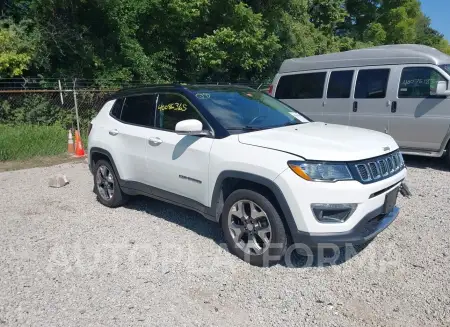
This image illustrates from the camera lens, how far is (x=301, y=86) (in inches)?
331

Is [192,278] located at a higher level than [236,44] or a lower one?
lower

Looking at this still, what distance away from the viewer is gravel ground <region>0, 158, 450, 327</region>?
9.54 ft

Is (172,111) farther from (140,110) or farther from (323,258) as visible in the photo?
(323,258)

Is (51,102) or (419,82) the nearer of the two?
(419,82)

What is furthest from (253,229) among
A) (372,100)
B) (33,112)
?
(33,112)

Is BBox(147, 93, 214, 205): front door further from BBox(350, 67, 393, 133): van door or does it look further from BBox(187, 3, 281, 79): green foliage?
BBox(187, 3, 281, 79): green foliage

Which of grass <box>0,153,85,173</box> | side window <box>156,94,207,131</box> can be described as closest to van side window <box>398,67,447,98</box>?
side window <box>156,94,207,131</box>

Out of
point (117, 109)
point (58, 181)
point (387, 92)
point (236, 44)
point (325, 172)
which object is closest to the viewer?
point (325, 172)

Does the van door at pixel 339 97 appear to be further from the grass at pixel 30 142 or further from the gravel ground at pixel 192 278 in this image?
the grass at pixel 30 142

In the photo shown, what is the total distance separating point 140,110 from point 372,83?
4.67 meters

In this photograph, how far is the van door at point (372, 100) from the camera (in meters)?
7.23

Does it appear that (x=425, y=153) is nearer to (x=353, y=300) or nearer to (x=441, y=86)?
(x=441, y=86)

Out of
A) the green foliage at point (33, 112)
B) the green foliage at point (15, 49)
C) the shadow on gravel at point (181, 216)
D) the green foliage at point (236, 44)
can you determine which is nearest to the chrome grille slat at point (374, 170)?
the shadow on gravel at point (181, 216)

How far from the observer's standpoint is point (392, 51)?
7.20 metres
